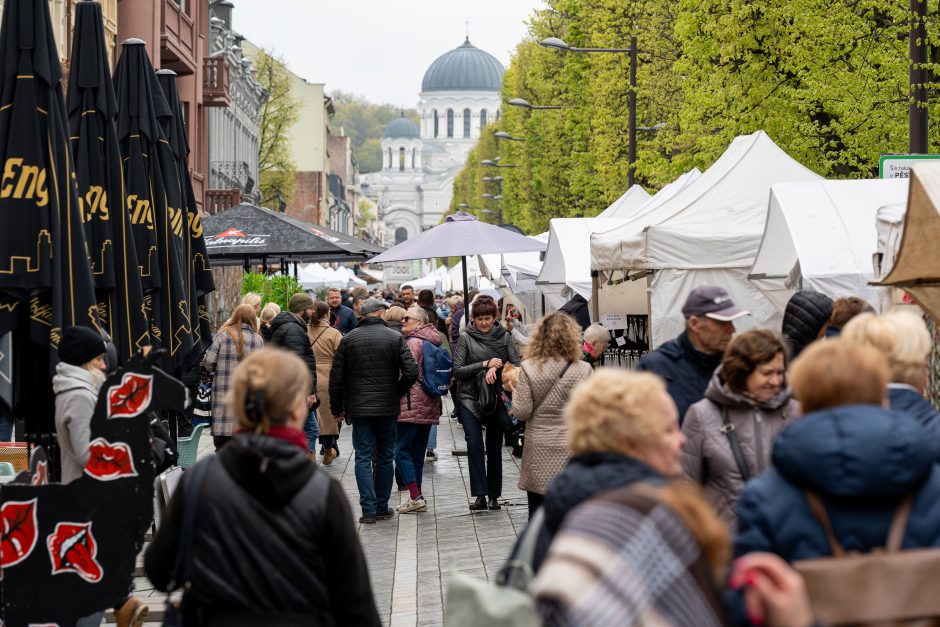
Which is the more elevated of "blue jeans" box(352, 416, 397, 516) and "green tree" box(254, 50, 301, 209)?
"green tree" box(254, 50, 301, 209)

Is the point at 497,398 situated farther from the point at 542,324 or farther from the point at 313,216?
the point at 313,216

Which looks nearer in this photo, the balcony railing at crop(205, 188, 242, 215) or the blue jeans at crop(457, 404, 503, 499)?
the blue jeans at crop(457, 404, 503, 499)

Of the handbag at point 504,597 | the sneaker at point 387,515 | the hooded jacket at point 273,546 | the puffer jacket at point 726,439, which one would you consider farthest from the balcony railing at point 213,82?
the handbag at point 504,597

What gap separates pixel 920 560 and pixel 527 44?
171 ft

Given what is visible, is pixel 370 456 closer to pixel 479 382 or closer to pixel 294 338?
pixel 479 382

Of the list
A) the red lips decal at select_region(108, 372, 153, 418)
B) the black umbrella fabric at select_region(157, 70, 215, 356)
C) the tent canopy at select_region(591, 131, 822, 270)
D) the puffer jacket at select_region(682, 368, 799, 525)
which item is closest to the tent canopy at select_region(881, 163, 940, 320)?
the puffer jacket at select_region(682, 368, 799, 525)

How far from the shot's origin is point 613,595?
10.4 ft

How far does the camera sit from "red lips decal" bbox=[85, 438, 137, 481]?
6.86m

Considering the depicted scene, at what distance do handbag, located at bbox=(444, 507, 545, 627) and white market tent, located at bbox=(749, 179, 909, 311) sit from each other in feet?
24.5

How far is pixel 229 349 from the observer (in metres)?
12.3

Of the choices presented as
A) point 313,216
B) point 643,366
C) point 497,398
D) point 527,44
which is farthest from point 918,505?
point 313,216

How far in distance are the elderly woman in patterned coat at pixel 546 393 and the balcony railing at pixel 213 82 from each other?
1261 inches

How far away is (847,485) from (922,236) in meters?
4.28

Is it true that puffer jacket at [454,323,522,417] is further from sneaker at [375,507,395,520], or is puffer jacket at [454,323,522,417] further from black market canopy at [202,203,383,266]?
black market canopy at [202,203,383,266]
